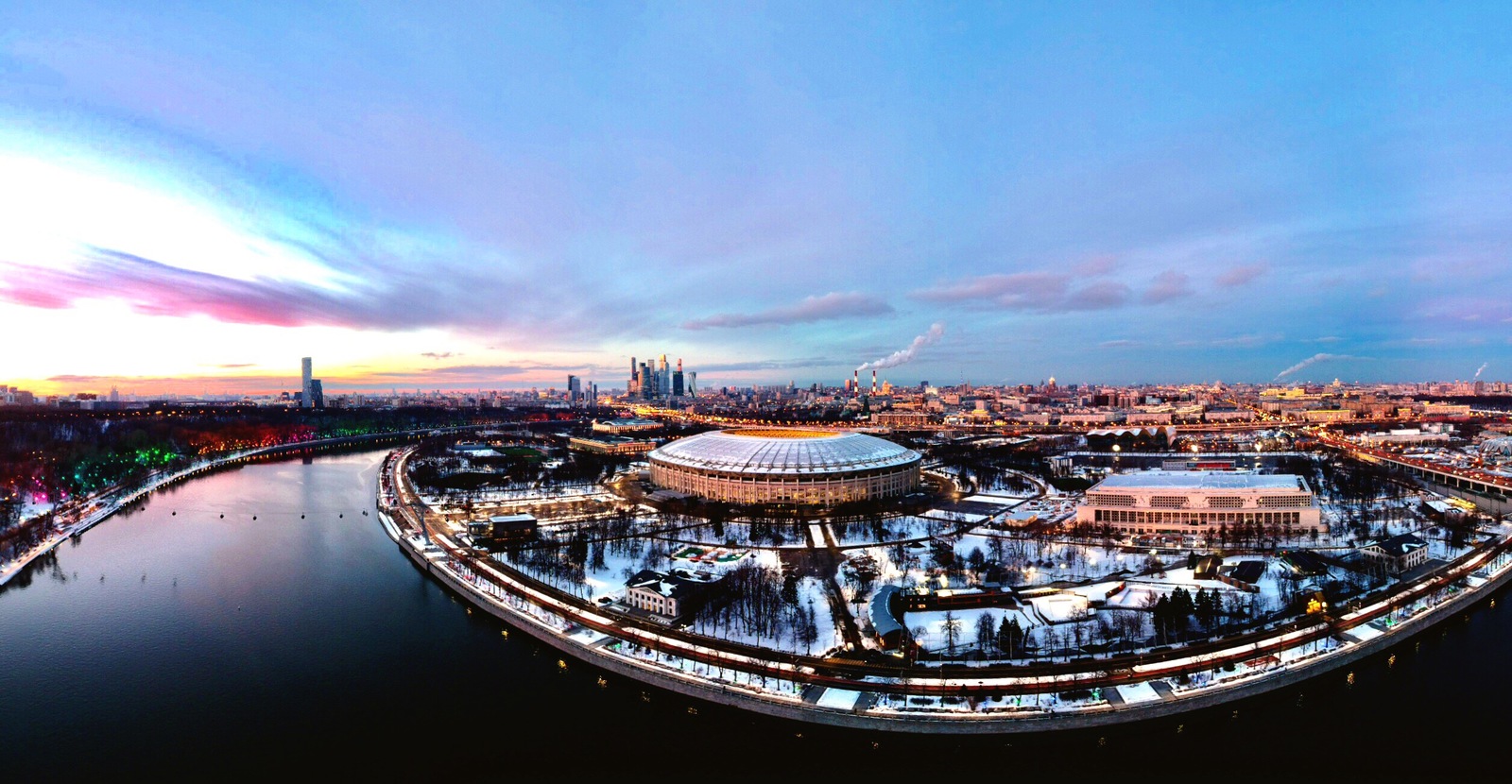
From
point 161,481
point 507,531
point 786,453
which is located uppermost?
point 786,453

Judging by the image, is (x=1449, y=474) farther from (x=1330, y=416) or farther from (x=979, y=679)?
(x=1330, y=416)

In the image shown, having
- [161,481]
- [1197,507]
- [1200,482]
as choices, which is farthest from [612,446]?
[1197,507]

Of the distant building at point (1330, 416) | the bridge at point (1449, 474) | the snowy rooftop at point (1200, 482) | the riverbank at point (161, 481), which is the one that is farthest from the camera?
the distant building at point (1330, 416)

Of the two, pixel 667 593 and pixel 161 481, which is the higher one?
pixel 161 481

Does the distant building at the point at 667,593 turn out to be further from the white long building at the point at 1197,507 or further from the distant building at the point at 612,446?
the distant building at the point at 612,446

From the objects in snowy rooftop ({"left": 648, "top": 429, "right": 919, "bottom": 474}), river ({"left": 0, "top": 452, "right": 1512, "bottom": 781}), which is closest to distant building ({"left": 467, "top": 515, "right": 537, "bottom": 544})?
river ({"left": 0, "top": 452, "right": 1512, "bottom": 781})

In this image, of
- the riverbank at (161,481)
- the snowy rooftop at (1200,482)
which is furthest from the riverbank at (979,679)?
the riverbank at (161,481)

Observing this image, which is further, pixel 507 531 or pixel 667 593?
pixel 507 531
